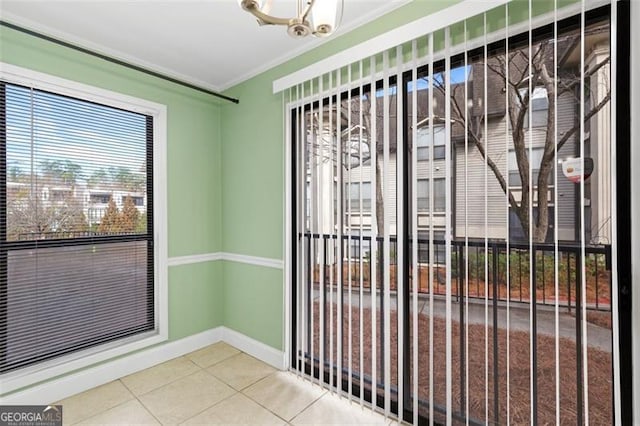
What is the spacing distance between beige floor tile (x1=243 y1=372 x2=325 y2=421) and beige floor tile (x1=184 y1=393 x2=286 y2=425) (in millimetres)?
54

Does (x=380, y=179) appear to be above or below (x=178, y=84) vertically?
below

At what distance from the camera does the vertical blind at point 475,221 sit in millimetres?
1393

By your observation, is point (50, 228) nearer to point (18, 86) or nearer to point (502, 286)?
point (18, 86)

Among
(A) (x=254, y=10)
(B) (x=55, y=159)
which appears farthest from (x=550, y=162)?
(B) (x=55, y=159)

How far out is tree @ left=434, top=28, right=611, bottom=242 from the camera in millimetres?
1415

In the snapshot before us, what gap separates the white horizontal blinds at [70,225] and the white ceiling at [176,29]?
0.48 m

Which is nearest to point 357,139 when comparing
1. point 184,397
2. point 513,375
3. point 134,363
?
point 513,375

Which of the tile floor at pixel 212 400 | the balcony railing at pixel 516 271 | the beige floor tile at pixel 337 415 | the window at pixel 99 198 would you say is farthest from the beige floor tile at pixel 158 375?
the balcony railing at pixel 516 271

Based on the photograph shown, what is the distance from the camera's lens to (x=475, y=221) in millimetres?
1629

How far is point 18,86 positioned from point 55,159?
0.52 metres

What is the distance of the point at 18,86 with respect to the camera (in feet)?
6.91

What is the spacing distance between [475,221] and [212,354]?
8.49 feet

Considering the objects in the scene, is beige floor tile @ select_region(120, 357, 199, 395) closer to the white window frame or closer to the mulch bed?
the white window frame

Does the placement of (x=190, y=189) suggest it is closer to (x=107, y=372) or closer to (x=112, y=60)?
(x=112, y=60)
